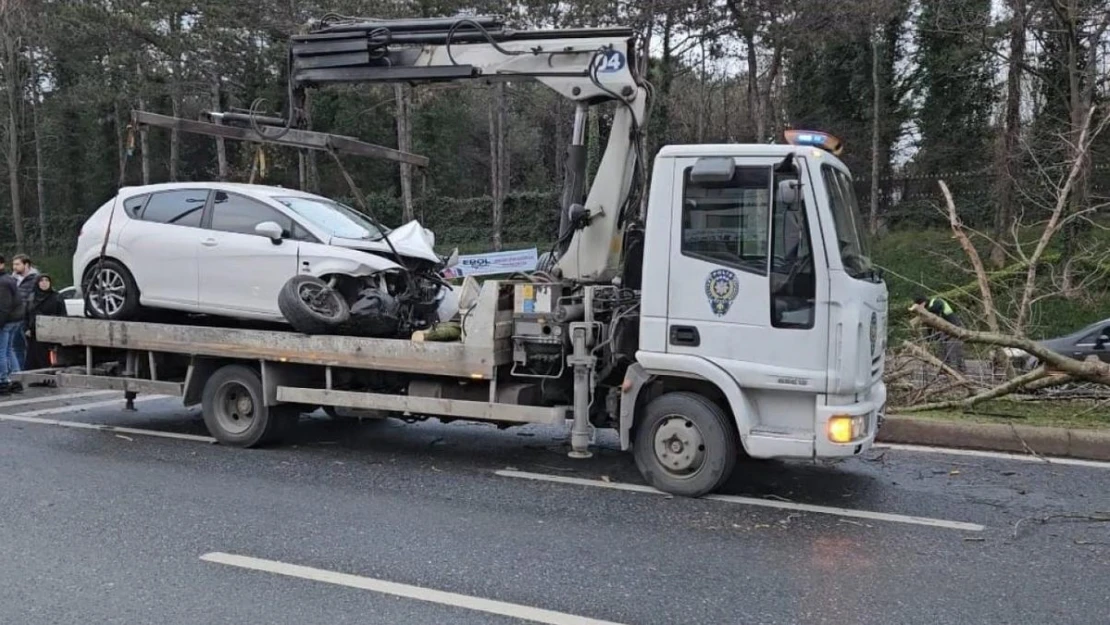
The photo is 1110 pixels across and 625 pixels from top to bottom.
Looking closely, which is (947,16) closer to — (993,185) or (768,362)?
(993,185)

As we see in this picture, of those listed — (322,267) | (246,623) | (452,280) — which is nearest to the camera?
(246,623)

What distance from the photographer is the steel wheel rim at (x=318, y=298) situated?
765 cm

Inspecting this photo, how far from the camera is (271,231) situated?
817 cm

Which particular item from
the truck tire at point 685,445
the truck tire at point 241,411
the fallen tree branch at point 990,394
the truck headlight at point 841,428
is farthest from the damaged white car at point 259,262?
the fallen tree branch at point 990,394

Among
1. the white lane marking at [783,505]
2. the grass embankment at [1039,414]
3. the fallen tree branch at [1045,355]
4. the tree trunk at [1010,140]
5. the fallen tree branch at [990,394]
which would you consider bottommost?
the white lane marking at [783,505]

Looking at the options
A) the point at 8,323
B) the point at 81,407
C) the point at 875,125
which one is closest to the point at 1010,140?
the point at 875,125

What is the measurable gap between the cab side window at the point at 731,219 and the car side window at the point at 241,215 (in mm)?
4046

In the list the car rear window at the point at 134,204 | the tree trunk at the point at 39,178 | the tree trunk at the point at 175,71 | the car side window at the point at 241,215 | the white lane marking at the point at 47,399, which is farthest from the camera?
the tree trunk at the point at 39,178

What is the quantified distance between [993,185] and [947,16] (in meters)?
5.59

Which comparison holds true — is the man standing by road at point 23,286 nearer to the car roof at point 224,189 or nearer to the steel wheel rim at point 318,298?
the car roof at point 224,189

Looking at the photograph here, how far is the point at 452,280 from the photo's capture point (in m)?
9.42

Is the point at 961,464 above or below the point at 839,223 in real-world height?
below

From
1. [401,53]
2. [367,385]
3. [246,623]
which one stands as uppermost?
[401,53]

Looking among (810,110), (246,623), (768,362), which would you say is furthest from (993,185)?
(246,623)
